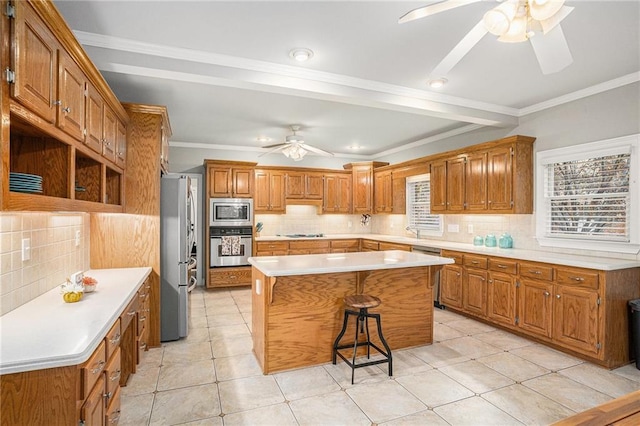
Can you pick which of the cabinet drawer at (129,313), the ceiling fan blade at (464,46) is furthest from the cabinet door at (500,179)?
the cabinet drawer at (129,313)

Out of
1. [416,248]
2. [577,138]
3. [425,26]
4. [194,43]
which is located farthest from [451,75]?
[416,248]

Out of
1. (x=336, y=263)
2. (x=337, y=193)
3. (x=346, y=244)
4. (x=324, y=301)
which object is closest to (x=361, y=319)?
(x=324, y=301)

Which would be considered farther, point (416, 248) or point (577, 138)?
point (416, 248)

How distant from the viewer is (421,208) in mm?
6176

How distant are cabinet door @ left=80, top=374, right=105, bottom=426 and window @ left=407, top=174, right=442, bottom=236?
5107 mm

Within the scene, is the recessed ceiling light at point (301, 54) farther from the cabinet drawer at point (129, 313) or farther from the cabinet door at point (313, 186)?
the cabinet door at point (313, 186)

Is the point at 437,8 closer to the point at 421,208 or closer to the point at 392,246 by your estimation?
the point at 392,246

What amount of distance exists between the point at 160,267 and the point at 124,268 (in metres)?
0.37

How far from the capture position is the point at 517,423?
2.26 meters

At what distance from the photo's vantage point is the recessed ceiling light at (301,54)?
9.05 ft

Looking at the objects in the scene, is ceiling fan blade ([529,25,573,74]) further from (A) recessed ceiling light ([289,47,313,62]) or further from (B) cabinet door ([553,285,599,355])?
(B) cabinet door ([553,285,599,355])

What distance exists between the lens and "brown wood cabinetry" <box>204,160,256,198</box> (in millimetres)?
6059

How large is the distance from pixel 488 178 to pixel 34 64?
4.57m

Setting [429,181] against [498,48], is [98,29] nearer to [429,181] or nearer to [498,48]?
[498,48]
